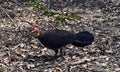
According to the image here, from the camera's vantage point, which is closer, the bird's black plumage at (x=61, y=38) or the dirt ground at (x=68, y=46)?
the bird's black plumage at (x=61, y=38)

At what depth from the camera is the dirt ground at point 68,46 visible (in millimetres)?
7465

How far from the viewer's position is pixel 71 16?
10.7 metres

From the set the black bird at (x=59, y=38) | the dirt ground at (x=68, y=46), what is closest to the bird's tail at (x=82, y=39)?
the black bird at (x=59, y=38)

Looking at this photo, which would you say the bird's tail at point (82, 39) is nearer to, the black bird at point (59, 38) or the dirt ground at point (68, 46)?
the black bird at point (59, 38)

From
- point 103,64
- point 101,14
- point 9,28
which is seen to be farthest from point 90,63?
point 101,14

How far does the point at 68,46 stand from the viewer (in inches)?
335

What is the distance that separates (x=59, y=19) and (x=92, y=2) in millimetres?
2280

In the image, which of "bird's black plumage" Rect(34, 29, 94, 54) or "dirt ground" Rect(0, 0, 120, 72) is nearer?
"bird's black plumage" Rect(34, 29, 94, 54)

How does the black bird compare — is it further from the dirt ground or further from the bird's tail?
the dirt ground

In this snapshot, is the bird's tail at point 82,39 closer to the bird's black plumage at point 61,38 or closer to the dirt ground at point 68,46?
the bird's black plumage at point 61,38

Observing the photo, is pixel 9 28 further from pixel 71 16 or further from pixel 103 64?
pixel 103 64

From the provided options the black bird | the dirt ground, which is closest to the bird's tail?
the black bird

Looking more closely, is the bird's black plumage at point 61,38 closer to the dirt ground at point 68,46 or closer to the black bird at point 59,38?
the black bird at point 59,38

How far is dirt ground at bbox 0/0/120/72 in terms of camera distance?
7465mm
